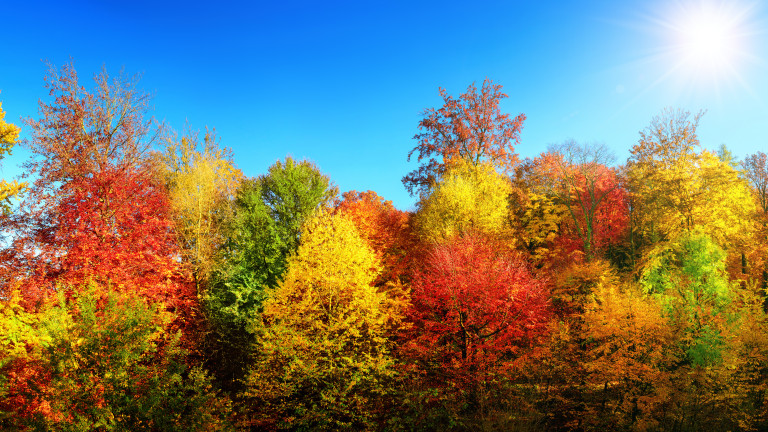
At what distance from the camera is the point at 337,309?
2000 centimetres

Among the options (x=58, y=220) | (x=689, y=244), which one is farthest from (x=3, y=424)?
(x=689, y=244)

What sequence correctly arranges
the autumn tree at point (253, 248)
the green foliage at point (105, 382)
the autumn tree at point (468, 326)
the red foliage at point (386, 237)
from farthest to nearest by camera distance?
the red foliage at point (386, 237) → the autumn tree at point (253, 248) → the autumn tree at point (468, 326) → the green foliage at point (105, 382)

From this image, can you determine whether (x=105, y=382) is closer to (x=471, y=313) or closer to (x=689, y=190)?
(x=471, y=313)

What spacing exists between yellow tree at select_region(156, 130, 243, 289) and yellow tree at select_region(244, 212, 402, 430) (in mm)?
8511

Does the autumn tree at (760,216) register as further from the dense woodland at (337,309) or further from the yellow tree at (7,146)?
the yellow tree at (7,146)

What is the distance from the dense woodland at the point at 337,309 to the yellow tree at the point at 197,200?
168mm

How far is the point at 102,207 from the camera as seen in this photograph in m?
19.5

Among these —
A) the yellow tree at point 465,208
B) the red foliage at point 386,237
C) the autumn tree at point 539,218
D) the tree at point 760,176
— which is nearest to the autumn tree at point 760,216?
the tree at point 760,176

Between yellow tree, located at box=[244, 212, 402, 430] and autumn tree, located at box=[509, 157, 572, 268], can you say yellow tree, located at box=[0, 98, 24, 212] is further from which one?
autumn tree, located at box=[509, 157, 572, 268]

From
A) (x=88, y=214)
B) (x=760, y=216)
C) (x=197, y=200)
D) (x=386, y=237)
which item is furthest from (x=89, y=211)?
(x=760, y=216)

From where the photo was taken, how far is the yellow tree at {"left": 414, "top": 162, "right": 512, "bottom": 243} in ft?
88.5

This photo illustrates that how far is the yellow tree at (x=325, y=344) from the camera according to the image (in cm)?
1803

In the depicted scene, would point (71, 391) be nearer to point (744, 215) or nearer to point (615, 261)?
point (744, 215)

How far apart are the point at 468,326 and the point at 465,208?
9356 mm
